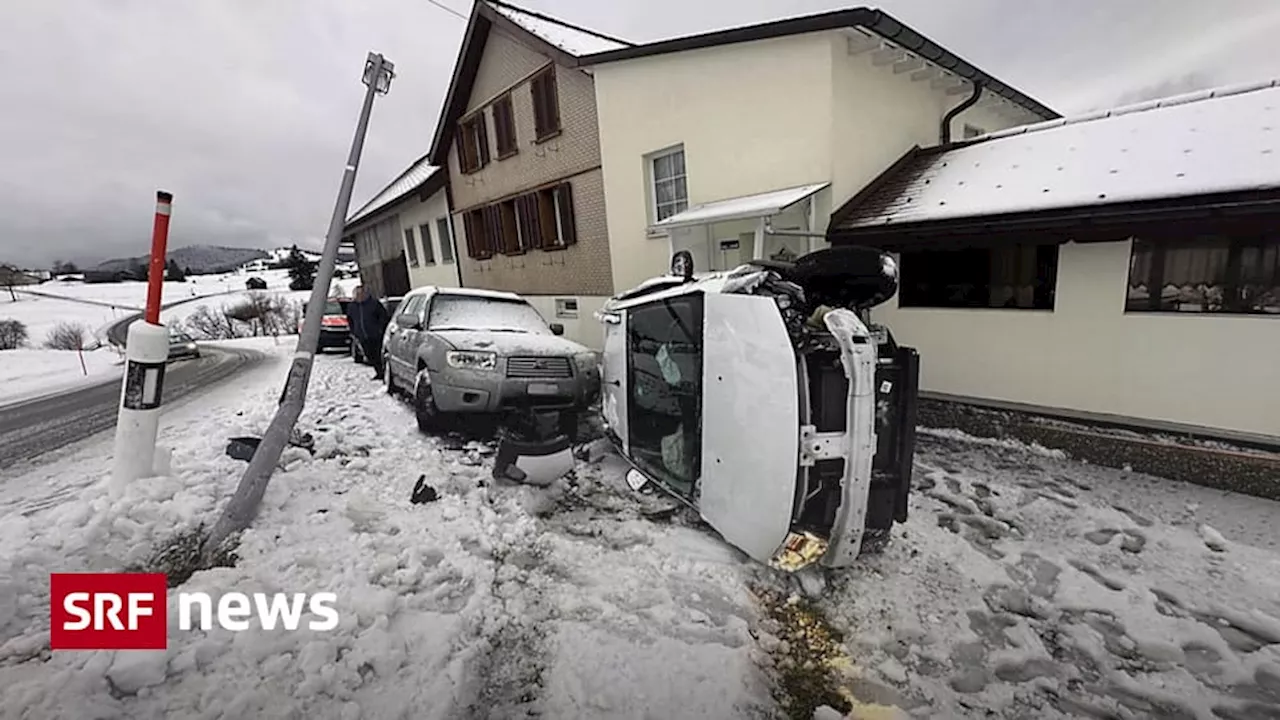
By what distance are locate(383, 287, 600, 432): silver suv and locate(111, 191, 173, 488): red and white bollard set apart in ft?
8.73

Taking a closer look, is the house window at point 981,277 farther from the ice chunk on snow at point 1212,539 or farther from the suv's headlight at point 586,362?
the suv's headlight at point 586,362

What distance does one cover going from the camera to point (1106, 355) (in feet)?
18.2

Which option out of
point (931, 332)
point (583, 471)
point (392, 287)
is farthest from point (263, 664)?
point (392, 287)

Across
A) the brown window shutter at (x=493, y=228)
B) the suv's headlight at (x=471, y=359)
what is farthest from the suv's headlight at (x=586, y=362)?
the brown window shutter at (x=493, y=228)

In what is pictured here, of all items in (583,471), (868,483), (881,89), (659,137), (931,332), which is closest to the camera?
(868,483)

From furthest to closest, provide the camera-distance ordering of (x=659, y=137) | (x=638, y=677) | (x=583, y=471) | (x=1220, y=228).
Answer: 1. (x=659, y=137)
2. (x=583, y=471)
3. (x=1220, y=228)
4. (x=638, y=677)

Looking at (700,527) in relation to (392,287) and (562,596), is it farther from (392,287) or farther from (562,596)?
(392,287)

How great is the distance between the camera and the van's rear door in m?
2.89

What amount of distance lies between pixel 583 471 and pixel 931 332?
510 centimetres

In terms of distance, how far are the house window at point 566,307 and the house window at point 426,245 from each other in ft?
29.2

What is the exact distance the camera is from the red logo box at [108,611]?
7.51ft

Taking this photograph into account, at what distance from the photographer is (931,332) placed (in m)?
6.88

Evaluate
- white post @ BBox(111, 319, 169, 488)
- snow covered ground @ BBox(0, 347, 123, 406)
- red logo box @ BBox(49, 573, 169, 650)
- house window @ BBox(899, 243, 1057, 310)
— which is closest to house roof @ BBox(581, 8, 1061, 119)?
house window @ BBox(899, 243, 1057, 310)

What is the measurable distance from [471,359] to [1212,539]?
22.3 feet
